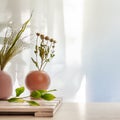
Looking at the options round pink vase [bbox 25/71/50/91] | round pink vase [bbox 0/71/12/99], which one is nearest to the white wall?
round pink vase [bbox 25/71/50/91]

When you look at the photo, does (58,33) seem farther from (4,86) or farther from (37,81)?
(4,86)

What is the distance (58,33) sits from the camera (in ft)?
8.70

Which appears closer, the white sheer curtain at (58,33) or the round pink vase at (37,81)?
the round pink vase at (37,81)

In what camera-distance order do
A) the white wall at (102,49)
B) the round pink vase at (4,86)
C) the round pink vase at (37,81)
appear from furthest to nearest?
the white wall at (102,49) < the round pink vase at (37,81) < the round pink vase at (4,86)

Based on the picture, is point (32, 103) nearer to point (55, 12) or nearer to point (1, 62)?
point (1, 62)

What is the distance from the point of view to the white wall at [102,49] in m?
2.57

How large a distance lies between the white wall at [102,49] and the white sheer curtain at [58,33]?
7 centimetres

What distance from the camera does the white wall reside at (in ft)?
8.44

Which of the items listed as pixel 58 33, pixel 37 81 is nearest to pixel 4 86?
pixel 37 81

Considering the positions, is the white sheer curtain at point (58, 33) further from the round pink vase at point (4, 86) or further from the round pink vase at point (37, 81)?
the round pink vase at point (4, 86)

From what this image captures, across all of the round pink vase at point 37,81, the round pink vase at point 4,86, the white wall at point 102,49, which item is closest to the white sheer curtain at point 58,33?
the white wall at point 102,49

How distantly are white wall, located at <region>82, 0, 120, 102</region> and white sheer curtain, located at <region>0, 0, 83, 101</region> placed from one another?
0.07 meters

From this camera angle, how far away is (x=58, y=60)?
8.66 ft

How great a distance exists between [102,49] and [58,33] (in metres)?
0.41
